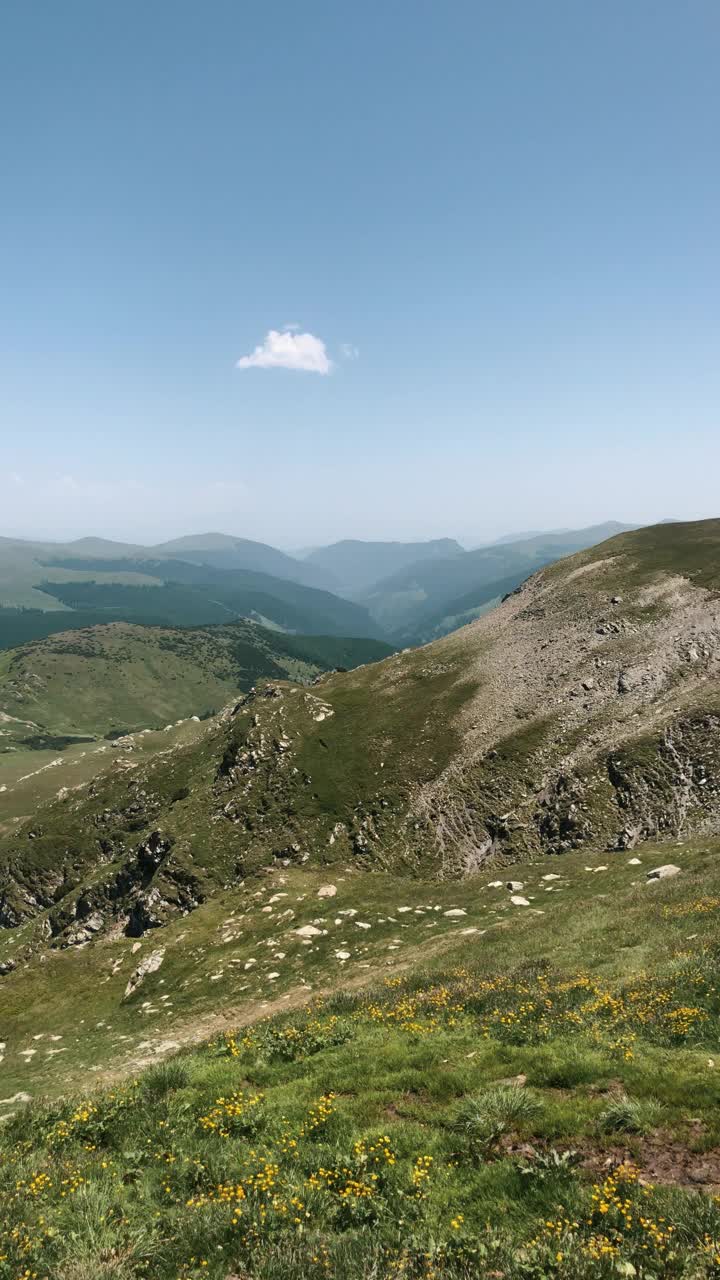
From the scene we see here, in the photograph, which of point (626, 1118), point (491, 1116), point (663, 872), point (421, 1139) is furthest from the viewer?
point (663, 872)

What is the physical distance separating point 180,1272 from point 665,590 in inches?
2838

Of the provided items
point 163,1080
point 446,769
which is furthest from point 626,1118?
point 446,769

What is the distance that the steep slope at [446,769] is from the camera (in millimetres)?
42991

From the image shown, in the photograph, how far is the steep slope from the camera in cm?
4299

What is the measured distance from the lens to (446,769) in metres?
50.2

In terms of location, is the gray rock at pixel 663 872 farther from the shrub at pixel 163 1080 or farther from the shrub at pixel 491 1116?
the shrub at pixel 163 1080

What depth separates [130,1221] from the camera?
28.3 feet

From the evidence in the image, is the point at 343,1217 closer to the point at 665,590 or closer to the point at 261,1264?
the point at 261,1264

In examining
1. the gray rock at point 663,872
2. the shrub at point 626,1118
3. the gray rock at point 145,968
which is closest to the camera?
the shrub at point 626,1118

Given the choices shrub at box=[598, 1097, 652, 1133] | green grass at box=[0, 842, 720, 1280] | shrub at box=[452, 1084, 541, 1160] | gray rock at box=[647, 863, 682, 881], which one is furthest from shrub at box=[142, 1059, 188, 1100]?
gray rock at box=[647, 863, 682, 881]

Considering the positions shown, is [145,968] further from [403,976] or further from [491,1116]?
[491,1116]

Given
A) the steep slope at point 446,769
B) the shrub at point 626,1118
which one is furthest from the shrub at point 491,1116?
the steep slope at point 446,769

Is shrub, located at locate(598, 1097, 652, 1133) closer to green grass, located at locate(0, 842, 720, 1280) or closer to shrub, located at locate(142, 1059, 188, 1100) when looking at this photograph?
green grass, located at locate(0, 842, 720, 1280)

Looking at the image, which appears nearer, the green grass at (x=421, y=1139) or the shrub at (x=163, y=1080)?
the green grass at (x=421, y=1139)
